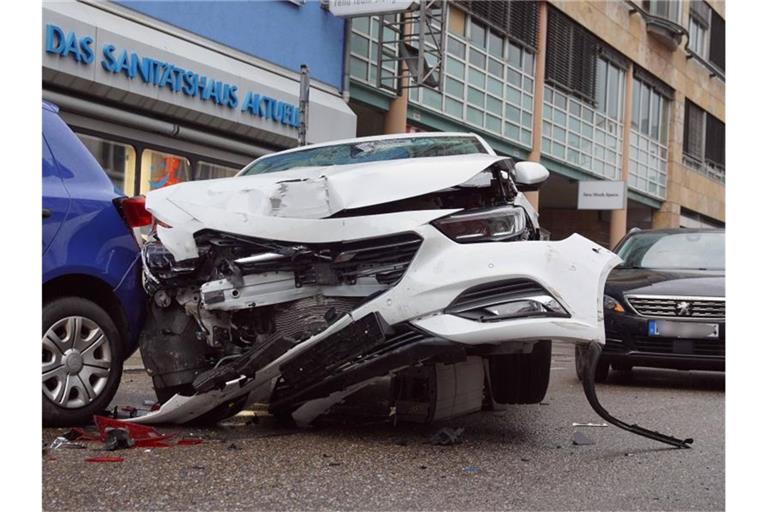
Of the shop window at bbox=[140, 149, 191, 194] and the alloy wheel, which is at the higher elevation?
the shop window at bbox=[140, 149, 191, 194]

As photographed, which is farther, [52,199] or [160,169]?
[160,169]

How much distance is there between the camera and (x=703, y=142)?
39.8m

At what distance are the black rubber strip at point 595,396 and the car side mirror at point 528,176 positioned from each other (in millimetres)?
1070

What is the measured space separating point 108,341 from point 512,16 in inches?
809

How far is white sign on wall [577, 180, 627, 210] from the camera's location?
2625 centimetres

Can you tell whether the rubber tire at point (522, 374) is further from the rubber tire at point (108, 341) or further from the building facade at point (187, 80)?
the building facade at point (187, 80)

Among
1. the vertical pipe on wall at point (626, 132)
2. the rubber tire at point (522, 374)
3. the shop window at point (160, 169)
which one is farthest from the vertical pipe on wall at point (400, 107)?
the vertical pipe on wall at point (626, 132)

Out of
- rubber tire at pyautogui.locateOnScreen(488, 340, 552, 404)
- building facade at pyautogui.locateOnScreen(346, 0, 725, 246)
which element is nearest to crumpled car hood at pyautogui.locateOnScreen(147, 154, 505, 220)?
rubber tire at pyautogui.locateOnScreen(488, 340, 552, 404)

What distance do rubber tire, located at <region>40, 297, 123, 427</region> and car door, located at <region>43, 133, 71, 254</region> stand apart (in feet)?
1.08

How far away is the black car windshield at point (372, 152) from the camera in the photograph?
603 cm

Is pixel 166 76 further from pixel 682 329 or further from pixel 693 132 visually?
pixel 693 132

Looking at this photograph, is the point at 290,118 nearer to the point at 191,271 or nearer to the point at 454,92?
the point at 454,92

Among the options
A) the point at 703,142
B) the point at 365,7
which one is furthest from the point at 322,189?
the point at 703,142

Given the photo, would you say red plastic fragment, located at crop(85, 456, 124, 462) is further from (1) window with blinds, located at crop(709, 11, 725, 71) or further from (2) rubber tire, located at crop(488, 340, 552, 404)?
(1) window with blinds, located at crop(709, 11, 725, 71)
